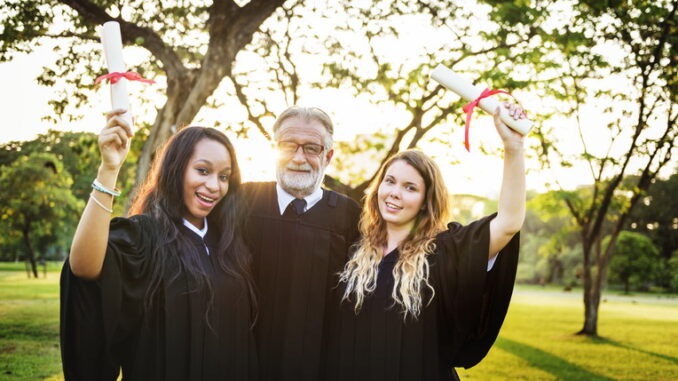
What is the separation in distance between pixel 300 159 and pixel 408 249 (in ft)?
3.53

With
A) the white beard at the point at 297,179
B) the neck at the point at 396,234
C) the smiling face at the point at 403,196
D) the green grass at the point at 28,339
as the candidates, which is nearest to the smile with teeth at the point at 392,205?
the smiling face at the point at 403,196

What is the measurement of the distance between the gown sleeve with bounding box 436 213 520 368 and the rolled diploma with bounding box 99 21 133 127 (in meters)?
1.73

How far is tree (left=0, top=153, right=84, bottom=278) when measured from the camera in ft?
74.6

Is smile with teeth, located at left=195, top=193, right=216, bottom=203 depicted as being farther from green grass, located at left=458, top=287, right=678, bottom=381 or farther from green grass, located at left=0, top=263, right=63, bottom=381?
green grass, located at left=458, top=287, right=678, bottom=381

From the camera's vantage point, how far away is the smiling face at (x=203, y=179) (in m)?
3.01

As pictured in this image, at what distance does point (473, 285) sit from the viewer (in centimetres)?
298

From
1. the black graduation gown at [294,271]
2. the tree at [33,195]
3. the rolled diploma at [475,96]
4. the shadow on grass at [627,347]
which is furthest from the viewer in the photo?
the tree at [33,195]

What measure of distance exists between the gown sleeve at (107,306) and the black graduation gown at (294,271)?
972 mm

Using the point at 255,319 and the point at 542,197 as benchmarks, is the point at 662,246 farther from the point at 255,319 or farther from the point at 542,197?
the point at 255,319

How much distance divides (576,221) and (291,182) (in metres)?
14.6

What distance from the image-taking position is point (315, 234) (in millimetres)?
3834

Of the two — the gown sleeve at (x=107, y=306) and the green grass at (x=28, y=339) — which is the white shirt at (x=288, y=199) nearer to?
the gown sleeve at (x=107, y=306)

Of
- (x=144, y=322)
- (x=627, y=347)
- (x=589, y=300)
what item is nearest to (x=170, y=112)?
(x=144, y=322)

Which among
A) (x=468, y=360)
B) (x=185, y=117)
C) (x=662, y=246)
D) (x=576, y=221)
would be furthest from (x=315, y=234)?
(x=662, y=246)
